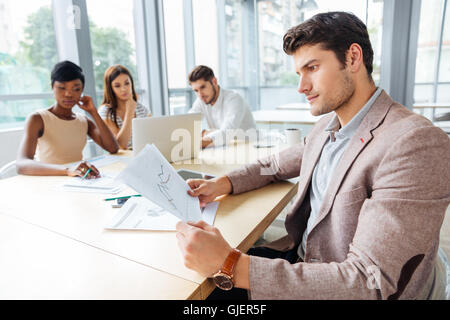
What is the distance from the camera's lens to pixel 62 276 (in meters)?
0.66

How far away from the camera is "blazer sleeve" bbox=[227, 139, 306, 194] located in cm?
119

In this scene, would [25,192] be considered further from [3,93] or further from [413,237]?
[3,93]

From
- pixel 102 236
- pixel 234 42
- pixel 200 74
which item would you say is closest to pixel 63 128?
pixel 200 74

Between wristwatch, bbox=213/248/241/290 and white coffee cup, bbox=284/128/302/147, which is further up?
white coffee cup, bbox=284/128/302/147

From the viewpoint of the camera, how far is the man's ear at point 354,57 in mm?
865

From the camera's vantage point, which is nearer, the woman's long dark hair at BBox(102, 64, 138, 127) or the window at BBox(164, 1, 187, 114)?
the woman's long dark hair at BBox(102, 64, 138, 127)

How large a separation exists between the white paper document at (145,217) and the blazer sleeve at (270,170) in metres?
0.19

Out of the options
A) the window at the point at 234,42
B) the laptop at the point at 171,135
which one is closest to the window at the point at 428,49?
the window at the point at 234,42

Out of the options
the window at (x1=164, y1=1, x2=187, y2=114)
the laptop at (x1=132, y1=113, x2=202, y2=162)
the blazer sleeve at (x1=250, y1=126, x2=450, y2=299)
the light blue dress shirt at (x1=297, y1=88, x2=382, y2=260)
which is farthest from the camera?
the window at (x1=164, y1=1, x2=187, y2=114)

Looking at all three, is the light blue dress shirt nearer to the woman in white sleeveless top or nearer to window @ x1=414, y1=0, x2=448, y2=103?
the woman in white sleeveless top

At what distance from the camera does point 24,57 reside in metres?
2.70

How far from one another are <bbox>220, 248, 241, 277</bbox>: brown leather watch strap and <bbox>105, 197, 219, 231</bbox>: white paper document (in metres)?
0.25

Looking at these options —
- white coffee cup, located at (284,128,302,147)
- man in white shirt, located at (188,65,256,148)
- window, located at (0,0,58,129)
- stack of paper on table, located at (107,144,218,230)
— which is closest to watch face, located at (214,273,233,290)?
stack of paper on table, located at (107,144,218,230)

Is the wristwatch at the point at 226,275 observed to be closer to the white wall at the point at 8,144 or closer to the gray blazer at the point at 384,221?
the gray blazer at the point at 384,221
